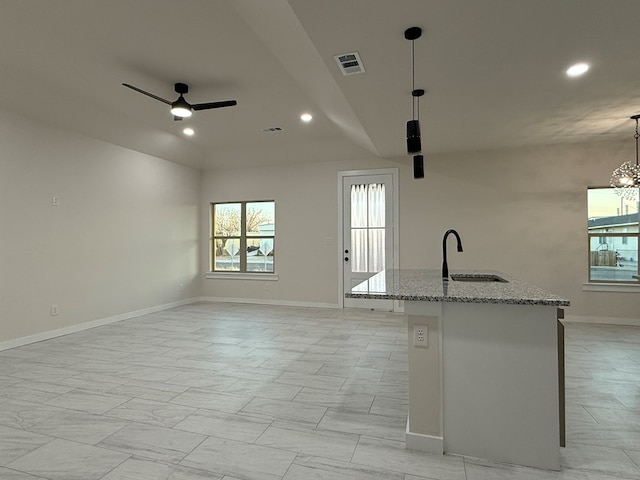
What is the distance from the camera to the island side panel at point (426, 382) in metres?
1.98

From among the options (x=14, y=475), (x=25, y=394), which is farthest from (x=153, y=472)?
(x=25, y=394)

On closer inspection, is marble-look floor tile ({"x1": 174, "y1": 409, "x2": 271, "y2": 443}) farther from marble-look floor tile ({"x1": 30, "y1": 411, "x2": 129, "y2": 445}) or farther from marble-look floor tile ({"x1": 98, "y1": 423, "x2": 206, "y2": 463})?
marble-look floor tile ({"x1": 30, "y1": 411, "x2": 129, "y2": 445})

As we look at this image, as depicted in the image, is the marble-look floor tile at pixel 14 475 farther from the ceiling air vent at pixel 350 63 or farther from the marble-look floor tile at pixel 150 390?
the ceiling air vent at pixel 350 63

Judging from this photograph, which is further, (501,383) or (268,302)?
(268,302)

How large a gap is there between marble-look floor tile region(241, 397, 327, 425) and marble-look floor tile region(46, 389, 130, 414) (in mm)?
992

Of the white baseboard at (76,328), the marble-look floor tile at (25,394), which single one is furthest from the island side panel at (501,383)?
the white baseboard at (76,328)

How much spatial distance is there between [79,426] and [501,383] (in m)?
2.58

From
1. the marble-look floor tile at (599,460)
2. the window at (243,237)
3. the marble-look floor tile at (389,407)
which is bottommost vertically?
the marble-look floor tile at (599,460)

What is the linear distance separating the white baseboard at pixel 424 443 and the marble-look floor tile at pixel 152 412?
147 centimetres

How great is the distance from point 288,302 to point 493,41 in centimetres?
523

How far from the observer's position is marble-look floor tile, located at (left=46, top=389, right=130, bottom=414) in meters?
2.55

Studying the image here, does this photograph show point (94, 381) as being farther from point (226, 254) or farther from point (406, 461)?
point (226, 254)

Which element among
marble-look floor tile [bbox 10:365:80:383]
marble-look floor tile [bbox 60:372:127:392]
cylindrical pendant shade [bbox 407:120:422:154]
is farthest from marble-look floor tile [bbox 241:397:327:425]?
cylindrical pendant shade [bbox 407:120:422:154]

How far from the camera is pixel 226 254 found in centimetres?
736
